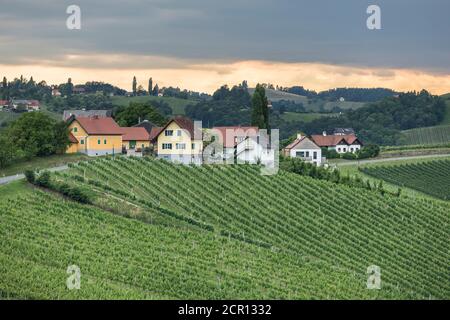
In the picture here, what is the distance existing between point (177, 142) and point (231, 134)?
33.2 ft

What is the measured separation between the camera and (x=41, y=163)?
62812 millimetres

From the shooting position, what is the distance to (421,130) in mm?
162750

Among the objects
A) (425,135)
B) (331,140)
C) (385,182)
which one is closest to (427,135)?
(425,135)

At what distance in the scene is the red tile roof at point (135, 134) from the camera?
75.6m

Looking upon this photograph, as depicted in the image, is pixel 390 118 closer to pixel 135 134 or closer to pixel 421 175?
pixel 421 175

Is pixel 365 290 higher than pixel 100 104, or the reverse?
pixel 100 104

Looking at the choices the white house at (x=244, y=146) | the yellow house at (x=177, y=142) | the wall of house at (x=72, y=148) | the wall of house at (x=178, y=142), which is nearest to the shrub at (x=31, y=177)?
the wall of house at (x=72, y=148)

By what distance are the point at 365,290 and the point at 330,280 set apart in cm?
159

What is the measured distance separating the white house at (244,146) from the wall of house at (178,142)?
149 centimetres

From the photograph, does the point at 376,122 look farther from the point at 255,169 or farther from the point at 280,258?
the point at 280,258

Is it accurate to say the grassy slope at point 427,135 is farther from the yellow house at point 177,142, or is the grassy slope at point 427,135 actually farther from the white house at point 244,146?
the yellow house at point 177,142

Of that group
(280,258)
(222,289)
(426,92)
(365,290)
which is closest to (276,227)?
(280,258)

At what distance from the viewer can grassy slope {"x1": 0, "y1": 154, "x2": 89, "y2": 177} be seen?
196 ft
